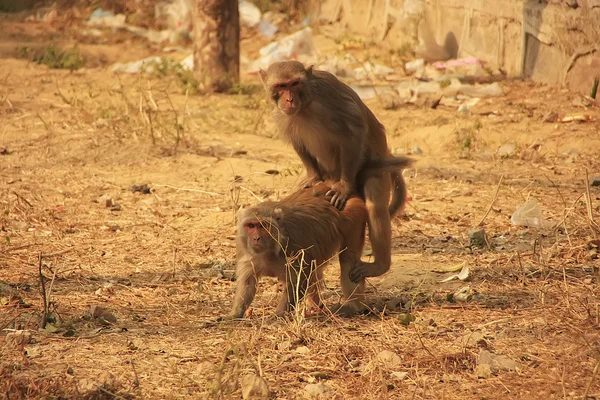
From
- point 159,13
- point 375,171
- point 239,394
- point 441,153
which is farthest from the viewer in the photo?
point 159,13

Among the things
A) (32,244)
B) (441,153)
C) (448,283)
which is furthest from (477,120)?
(32,244)

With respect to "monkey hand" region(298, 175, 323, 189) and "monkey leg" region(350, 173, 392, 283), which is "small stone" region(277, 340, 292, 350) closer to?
"monkey leg" region(350, 173, 392, 283)

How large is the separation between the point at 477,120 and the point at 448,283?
4.58 metres

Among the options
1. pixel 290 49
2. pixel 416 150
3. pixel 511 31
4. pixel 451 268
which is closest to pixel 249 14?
pixel 290 49

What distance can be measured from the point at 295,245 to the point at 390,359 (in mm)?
1177

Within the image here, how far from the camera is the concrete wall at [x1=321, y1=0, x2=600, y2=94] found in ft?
33.7

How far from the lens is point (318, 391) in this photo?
14.5 feet

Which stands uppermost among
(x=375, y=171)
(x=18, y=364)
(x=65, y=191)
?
(x=375, y=171)

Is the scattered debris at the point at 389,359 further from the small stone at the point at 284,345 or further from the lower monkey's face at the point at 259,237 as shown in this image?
the lower monkey's face at the point at 259,237

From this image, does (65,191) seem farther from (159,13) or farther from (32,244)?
(159,13)

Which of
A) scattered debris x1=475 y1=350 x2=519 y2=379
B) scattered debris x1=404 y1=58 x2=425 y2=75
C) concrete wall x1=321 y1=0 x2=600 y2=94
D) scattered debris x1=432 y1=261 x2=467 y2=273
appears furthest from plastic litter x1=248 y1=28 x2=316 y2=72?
scattered debris x1=475 y1=350 x2=519 y2=379

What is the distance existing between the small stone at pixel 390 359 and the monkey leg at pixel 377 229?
111 cm

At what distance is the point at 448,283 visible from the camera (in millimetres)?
6180

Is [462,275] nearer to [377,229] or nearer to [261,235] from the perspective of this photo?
[377,229]
